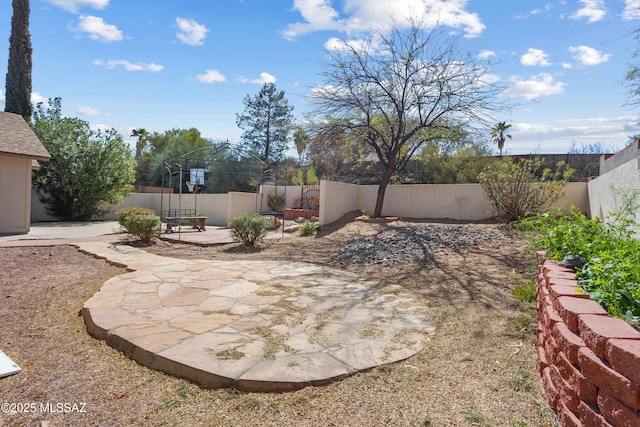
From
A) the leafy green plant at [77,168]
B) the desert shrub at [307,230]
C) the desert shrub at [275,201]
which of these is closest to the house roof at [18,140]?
the leafy green plant at [77,168]

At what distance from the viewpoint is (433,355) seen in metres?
2.56

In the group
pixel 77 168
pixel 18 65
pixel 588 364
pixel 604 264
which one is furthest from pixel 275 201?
pixel 588 364

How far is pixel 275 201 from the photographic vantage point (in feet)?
51.8

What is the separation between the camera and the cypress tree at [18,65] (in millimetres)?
15562

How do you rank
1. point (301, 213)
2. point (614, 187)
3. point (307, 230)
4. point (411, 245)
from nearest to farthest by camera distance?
point (614, 187) < point (411, 245) < point (307, 230) < point (301, 213)

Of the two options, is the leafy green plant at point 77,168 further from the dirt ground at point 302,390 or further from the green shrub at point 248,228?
the dirt ground at point 302,390

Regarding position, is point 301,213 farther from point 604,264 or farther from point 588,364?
point 588,364

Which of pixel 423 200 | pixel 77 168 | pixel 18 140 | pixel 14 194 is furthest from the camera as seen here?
pixel 77 168

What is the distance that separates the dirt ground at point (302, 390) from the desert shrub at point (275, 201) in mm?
11545

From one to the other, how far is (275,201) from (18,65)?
1266 centimetres

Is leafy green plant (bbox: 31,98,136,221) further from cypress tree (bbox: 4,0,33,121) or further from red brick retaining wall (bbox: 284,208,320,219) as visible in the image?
red brick retaining wall (bbox: 284,208,320,219)

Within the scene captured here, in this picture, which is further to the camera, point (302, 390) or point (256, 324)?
point (256, 324)

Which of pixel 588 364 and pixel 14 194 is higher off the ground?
pixel 14 194

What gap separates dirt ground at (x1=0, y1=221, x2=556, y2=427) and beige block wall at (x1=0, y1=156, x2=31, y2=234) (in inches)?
302
